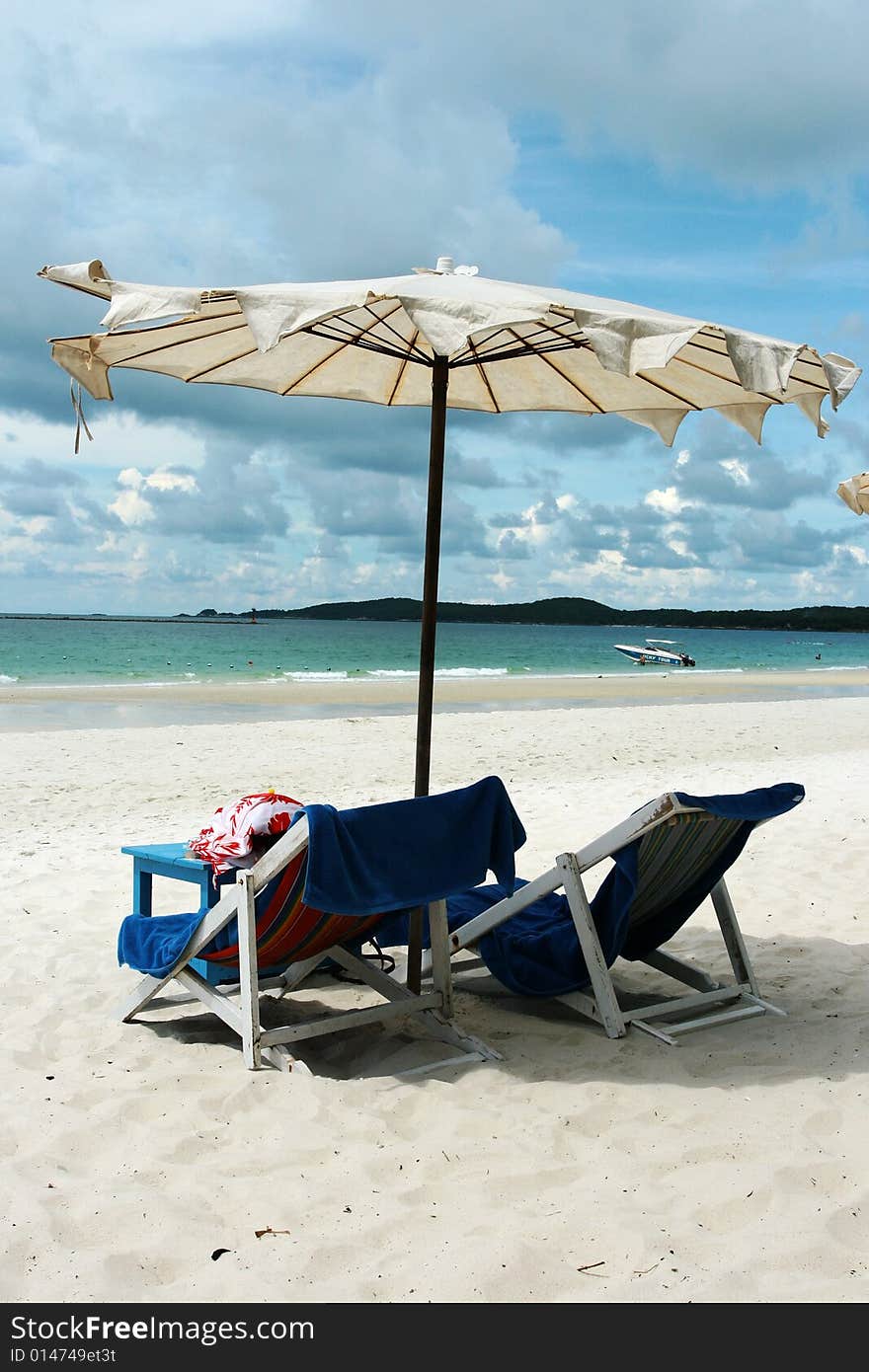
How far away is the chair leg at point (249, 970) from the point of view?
135 inches

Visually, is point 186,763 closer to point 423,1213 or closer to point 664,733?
point 664,733

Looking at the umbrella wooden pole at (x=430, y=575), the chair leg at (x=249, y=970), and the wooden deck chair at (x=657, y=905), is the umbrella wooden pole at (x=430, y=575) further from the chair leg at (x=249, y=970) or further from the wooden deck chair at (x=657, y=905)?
the chair leg at (x=249, y=970)

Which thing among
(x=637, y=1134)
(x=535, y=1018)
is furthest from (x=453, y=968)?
(x=637, y=1134)

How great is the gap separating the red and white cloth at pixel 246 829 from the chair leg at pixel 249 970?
0.27 meters

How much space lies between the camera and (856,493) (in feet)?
21.4

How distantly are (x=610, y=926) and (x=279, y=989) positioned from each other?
1236 millimetres

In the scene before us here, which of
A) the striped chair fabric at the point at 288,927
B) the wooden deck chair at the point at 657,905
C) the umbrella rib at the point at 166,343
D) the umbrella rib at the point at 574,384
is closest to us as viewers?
the striped chair fabric at the point at 288,927

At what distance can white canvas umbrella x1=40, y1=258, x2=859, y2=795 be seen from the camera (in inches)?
118

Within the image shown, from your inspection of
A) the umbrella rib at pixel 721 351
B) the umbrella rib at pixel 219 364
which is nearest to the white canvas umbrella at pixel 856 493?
the umbrella rib at pixel 721 351

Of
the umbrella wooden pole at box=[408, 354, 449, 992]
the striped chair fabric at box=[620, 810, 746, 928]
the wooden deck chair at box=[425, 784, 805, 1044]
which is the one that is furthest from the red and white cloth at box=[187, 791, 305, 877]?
the striped chair fabric at box=[620, 810, 746, 928]

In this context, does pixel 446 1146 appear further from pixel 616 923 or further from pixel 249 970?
pixel 616 923

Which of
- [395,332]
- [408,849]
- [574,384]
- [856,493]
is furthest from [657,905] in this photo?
[856,493]
